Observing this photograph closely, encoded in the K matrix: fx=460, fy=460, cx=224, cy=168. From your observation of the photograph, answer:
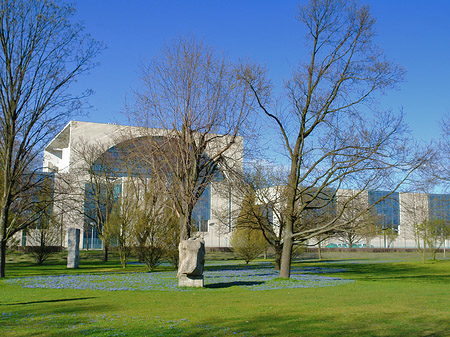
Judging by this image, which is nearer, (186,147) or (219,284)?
(219,284)

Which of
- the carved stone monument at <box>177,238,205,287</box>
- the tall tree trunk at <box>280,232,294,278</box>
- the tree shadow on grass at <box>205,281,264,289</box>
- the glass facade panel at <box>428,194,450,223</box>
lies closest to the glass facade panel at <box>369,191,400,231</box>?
the glass facade panel at <box>428,194,450,223</box>

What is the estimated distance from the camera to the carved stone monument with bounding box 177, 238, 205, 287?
54.9 feet

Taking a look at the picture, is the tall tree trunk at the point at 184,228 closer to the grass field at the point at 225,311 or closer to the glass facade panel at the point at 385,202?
the grass field at the point at 225,311

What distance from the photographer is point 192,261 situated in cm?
1678

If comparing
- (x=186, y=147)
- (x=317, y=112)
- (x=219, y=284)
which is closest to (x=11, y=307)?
(x=219, y=284)

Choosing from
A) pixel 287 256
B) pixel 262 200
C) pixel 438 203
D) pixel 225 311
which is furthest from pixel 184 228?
pixel 438 203

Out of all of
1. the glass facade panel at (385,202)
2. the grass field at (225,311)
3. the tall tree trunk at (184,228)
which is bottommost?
the grass field at (225,311)

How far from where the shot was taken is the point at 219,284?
18.7 metres

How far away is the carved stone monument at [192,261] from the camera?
16.7 meters

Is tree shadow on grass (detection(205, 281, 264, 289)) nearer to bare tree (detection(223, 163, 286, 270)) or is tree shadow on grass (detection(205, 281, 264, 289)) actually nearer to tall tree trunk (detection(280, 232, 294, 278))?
tall tree trunk (detection(280, 232, 294, 278))

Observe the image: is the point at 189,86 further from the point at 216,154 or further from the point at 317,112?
the point at 317,112

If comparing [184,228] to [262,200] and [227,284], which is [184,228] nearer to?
[227,284]

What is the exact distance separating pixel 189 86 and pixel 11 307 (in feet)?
40.3

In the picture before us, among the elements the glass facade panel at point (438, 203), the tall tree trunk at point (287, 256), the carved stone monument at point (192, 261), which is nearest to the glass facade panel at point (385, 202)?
the glass facade panel at point (438, 203)
